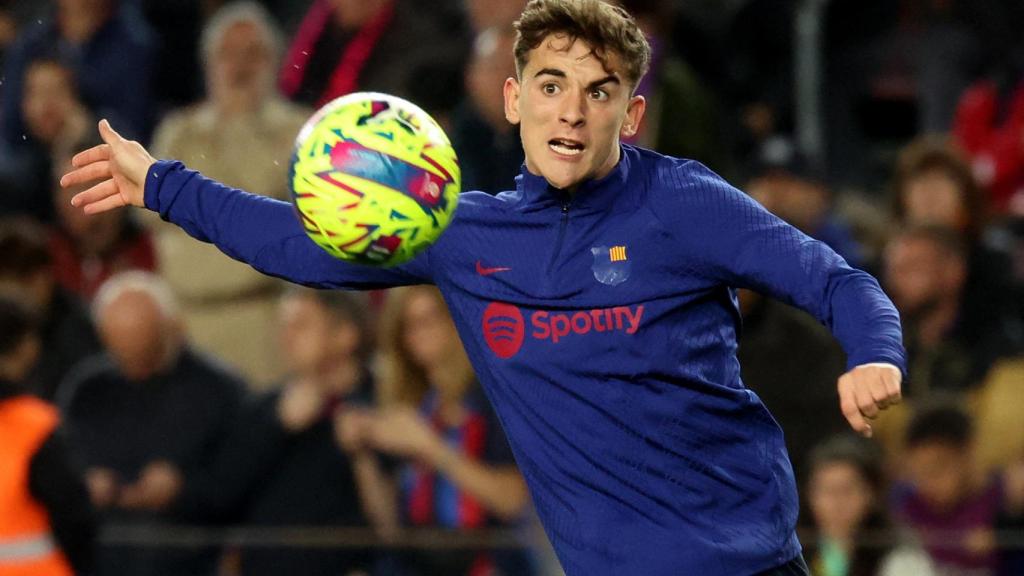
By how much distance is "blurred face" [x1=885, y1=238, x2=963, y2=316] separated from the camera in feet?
24.7

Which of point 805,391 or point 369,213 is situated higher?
point 369,213

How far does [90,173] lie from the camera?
433cm

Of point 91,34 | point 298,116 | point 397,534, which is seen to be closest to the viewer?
point 397,534

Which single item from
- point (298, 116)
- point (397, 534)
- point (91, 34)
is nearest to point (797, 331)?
point (397, 534)

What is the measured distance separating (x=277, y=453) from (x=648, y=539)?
3697 mm

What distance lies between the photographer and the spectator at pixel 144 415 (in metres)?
7.52

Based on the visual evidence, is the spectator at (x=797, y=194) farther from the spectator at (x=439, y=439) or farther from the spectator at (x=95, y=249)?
the spectator at (x=95, y=249)

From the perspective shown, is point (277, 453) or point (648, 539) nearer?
point (648, 539)

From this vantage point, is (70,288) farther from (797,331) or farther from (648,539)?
(648,539)

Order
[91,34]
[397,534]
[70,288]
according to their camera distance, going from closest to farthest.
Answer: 1. [397,534]
2. [70,288]
3. [91,34]

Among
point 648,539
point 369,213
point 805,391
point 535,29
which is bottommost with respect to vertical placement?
point 805,391

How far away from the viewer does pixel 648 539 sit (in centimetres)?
390

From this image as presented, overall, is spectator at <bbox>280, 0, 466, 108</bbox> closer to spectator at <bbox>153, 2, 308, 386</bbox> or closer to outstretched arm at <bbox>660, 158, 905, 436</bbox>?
spectator at <bbox>153, 2, 308, 386</bbox>

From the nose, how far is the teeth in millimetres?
48
